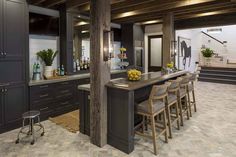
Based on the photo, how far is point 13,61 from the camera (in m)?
3.72

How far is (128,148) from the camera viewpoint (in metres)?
2.95

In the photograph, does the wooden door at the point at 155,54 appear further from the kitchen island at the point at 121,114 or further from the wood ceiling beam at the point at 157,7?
the kitchen island at the point at 121,114

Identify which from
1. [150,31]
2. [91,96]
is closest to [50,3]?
[91,96]

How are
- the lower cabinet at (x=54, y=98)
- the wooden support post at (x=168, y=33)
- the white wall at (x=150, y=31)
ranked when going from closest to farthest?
the lower cabinet at (x=54, y=98)
the wooden support post at (x=168, y=33)
the white wall at (x=150, y=31)

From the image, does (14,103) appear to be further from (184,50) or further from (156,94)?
(184,50)

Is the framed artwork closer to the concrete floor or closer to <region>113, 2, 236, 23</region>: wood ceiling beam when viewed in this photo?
<region>113, 2, 236, 23</region>: wood ceiling beam

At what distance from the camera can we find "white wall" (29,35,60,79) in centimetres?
468

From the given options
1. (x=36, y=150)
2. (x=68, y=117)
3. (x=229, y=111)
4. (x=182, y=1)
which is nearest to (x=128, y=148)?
(x=36, y=150)

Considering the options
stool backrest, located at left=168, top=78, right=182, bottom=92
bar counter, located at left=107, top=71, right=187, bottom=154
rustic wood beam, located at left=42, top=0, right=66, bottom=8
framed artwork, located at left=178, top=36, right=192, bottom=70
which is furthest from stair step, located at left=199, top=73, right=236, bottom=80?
rustic wood beam, located at left=42, top=0, right=66, bottom=8

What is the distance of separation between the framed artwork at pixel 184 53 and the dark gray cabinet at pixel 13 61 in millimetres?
7150

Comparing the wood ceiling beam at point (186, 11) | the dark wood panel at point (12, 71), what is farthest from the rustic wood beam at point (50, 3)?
the wood ceiling beam at point (186, 11)

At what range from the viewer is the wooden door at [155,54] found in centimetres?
842

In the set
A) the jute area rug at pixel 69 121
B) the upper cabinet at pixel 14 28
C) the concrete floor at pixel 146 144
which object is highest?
the upper cabinet at pixel 14 28

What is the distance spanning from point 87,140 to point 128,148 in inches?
34.2
